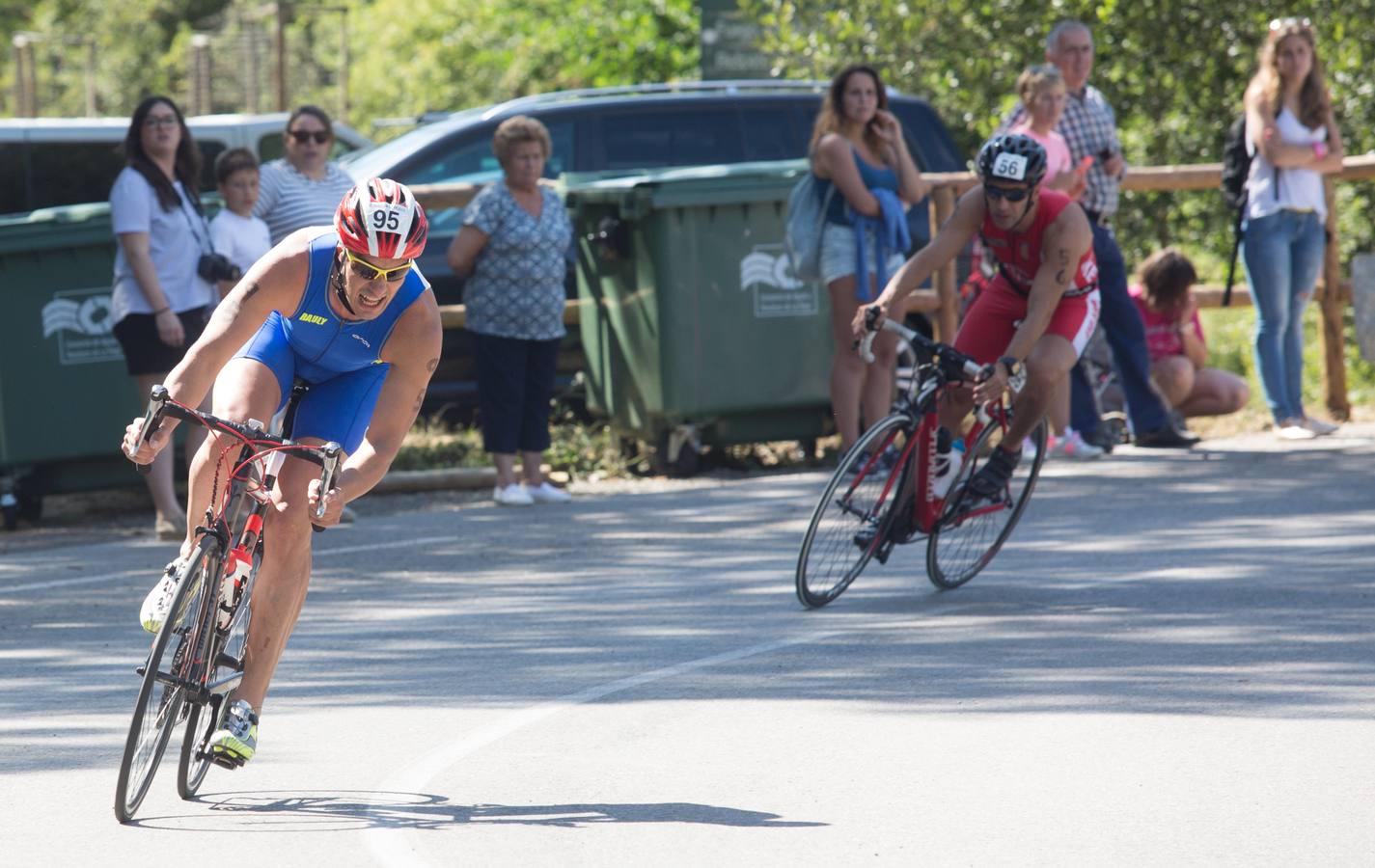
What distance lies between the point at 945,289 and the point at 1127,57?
673 centimetres

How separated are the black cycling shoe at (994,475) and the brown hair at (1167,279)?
4086mm

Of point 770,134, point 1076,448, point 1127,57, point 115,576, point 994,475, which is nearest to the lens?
point 994,475

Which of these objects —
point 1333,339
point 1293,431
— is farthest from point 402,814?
point 1333,339

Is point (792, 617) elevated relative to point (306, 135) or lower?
lower

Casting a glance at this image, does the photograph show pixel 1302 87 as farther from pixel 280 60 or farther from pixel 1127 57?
pixel 280 60

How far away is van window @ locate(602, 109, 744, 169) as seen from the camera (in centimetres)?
1277

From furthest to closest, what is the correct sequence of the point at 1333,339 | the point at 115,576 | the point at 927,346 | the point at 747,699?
1. the point at 1333,339
2. the point at 115,576
3. the point at 927,346
4. the point at 747,699

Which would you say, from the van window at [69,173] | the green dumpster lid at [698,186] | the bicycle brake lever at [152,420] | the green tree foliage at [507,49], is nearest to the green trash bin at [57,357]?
the green dumpster lid at [698,186]

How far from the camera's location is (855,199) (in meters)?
10.4

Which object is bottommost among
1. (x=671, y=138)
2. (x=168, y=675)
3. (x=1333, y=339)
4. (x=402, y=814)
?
(x=1333, y=339)

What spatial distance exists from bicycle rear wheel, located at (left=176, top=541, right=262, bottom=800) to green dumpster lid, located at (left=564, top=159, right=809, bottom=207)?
243 inches

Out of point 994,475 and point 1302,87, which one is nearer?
point 994,475

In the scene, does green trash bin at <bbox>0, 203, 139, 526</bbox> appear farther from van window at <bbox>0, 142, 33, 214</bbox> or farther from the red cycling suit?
the red cycling suit

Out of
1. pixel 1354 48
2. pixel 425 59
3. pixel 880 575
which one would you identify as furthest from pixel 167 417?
pixel 425 59
